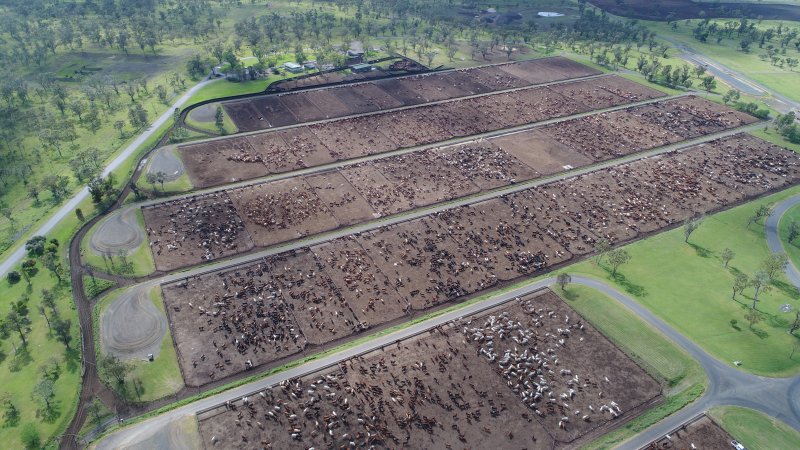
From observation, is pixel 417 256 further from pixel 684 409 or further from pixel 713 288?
pixel 713 288

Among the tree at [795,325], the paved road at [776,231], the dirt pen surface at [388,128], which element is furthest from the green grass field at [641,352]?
the dirt pen surface at [388,128]

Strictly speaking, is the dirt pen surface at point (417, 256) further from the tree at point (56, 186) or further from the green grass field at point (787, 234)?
the tree at point (56, 186)

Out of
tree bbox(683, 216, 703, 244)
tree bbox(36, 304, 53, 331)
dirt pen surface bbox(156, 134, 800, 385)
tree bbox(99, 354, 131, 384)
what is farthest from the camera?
tree bbox(683, 216, 703, 244)

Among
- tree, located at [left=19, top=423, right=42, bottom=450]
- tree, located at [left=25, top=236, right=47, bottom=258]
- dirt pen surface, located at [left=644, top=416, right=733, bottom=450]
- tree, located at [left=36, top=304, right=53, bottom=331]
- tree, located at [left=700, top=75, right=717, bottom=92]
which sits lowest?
dirt pen surface, located at [left=644, top=416, right=733, bottom=450]

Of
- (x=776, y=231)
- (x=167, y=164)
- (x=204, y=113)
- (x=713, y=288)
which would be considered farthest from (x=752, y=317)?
(x=204, y=113)

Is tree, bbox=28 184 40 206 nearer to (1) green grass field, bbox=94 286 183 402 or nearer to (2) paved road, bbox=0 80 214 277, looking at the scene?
(2) paved road, bbox=0 80 214 277

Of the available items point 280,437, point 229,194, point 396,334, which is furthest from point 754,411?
point 229,194

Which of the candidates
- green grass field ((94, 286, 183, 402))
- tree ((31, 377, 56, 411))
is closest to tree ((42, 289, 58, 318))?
green grass field ((94, 286, 183, 402))
